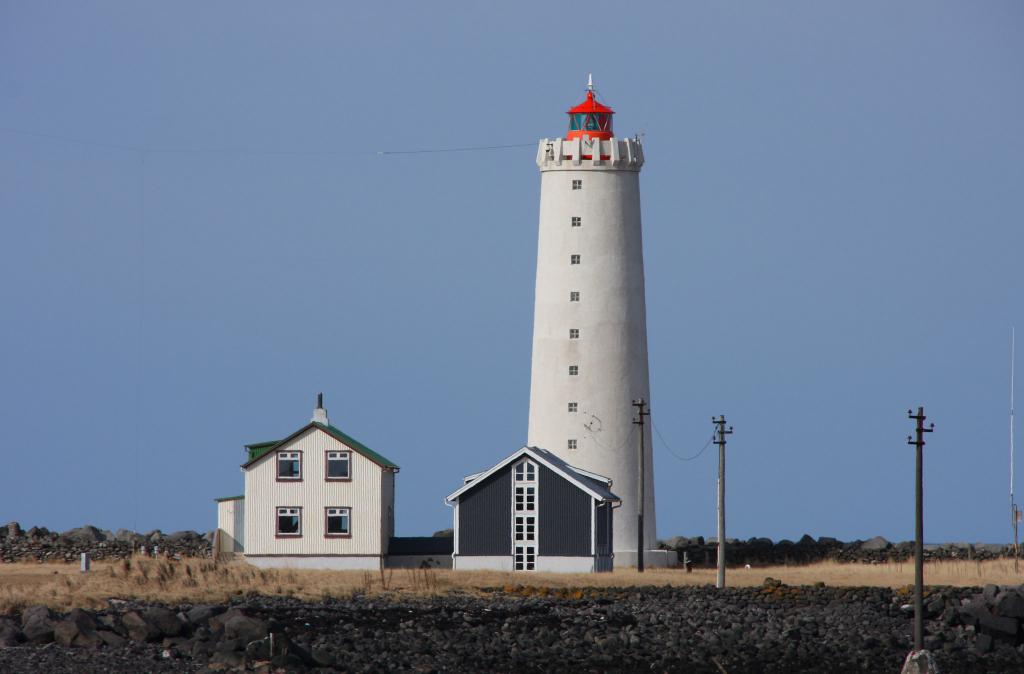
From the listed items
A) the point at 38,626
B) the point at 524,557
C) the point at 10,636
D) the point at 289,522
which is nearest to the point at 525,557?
the point at 524,557

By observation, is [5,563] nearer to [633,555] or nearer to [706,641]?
[633,555]

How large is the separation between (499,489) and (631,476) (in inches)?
207

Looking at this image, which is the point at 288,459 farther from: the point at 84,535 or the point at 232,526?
the point at 84,535

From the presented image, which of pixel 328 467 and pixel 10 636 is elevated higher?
pixel 328 467

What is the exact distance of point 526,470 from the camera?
45875 millimetres

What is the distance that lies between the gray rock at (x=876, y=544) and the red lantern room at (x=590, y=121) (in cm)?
1480

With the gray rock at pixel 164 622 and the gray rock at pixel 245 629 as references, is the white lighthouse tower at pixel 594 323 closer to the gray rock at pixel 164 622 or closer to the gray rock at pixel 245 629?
the gray rock at pixel 164 622

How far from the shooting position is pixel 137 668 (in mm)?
27656

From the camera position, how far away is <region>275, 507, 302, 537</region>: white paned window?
149 ft

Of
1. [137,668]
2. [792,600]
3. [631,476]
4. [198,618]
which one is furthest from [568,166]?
[137,668]

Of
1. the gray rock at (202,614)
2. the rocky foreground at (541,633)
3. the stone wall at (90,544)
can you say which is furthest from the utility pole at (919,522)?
the stone wall at (90,544)

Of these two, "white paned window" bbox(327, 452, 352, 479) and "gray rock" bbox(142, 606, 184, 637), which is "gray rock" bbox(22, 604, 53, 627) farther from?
"white paned window" bbox(327, 452, 352, 479)

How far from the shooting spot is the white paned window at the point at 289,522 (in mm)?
45500

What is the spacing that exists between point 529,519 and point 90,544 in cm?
1415
